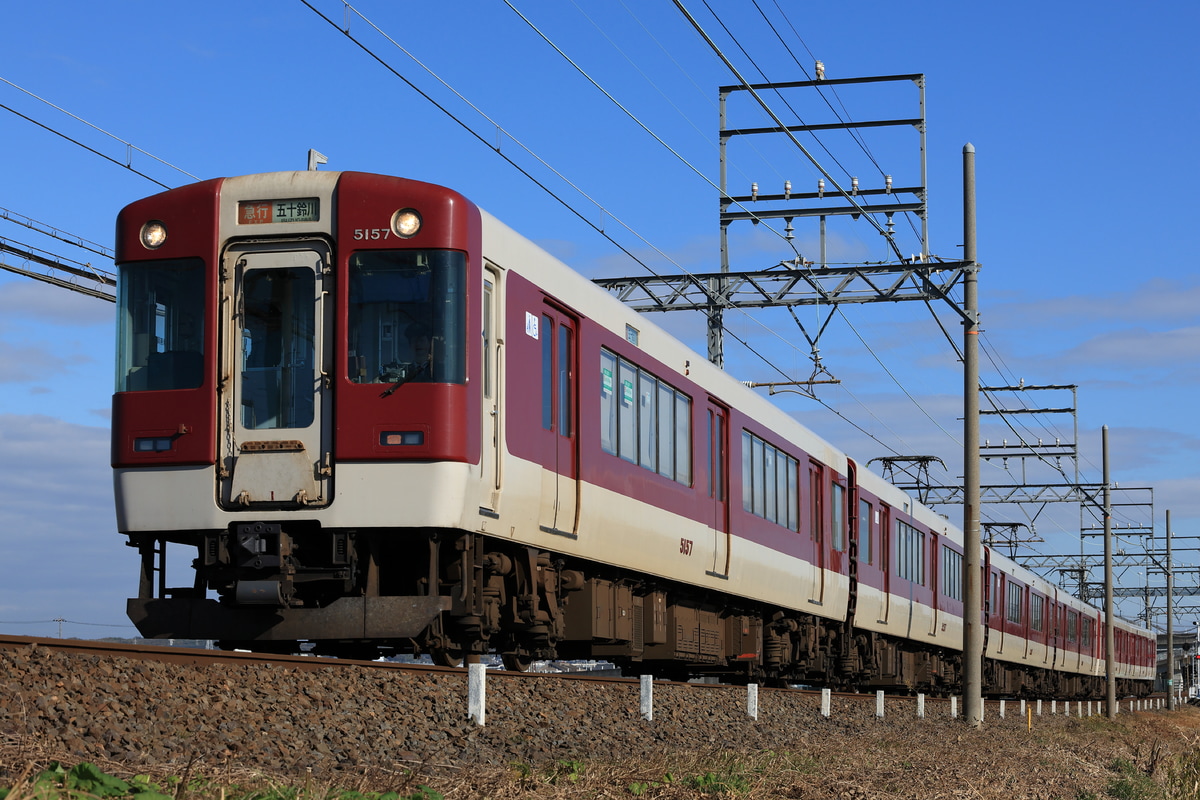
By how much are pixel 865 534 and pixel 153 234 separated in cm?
1451

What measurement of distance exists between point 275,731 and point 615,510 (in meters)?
5.58

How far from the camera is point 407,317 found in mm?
9836

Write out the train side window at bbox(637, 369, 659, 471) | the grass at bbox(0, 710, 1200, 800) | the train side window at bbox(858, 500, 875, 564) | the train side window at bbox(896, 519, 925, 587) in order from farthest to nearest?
1. the train side window at bbox(896, 519, 925, 587)
2. the train side window at bbox(858, 500, 875, 564)
3. the train side window at bbox(637, 369, 659, 471)
4. the grass at bbox(0, 710, 1200, 800)

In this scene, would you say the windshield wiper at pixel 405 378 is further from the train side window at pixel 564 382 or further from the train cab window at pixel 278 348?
the train side window at pixel 564 382

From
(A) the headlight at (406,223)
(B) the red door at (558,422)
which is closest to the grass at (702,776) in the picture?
(B) the red door at (558,422)

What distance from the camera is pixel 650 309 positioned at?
22922 millimetres

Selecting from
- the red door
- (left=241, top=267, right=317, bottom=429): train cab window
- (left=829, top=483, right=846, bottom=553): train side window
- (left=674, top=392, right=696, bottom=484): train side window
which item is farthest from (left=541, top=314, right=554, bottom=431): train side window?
(left=829, top=483, right=846, bottom=553): train side window

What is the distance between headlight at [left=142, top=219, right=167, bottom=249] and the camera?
10281 millimetres

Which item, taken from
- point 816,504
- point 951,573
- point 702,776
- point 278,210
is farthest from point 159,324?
point 951,573

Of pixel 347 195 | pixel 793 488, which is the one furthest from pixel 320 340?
pixel 793 488

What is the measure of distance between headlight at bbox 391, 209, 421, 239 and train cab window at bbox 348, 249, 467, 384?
4.7 inches

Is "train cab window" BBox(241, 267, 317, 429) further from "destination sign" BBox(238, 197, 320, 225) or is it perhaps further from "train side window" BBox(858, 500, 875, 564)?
"train side window" BBox(858, 500, 875, 564)

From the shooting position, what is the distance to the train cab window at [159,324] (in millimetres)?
10055

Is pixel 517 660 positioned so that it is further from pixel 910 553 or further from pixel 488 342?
pixel 910 553
